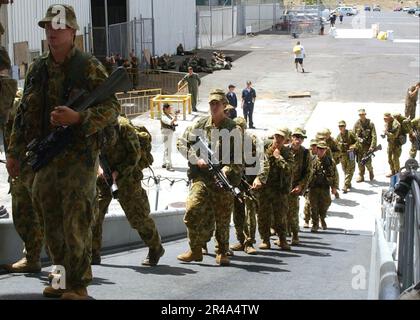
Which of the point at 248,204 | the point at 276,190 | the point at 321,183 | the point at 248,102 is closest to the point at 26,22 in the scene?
the point at 248,102

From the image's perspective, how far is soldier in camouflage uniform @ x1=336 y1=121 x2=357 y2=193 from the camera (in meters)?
17.0

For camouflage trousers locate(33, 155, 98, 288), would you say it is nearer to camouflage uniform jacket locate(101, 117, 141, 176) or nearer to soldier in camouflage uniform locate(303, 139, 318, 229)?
camouflage uniform jacket locate(101, 117, 141, 176)

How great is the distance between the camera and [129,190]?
24.1 ft

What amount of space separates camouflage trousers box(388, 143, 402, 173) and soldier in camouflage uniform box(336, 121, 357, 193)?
45.7 inches

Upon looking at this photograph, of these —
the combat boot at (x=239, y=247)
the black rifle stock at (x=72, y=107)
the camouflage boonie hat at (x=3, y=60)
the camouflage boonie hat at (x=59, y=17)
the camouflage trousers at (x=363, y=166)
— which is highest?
the camouflage boonie hat at (x=59, y=17)

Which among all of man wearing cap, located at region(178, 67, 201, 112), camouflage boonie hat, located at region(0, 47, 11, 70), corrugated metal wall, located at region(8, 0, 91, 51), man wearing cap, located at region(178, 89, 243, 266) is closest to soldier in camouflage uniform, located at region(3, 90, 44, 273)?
camouflage boonie hat, located at region(0, 47, 11, 70)

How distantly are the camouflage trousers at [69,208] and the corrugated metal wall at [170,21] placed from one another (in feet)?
111

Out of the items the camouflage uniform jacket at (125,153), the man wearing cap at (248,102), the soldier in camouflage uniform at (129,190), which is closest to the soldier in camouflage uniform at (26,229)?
the soldier in camouflage uniform at (129,190)

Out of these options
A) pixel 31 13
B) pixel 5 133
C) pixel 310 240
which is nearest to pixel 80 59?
pixel 5 133

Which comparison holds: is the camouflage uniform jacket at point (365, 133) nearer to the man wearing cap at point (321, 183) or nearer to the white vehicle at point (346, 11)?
the man wearing cap at point (321, 183)

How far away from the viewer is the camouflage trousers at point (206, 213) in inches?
303

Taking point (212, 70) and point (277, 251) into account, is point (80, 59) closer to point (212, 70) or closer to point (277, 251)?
point (277, 251)

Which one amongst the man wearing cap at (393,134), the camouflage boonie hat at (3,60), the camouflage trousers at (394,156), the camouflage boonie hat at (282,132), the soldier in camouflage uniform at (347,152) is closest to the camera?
the camouflage boonie hat at (3,60)
